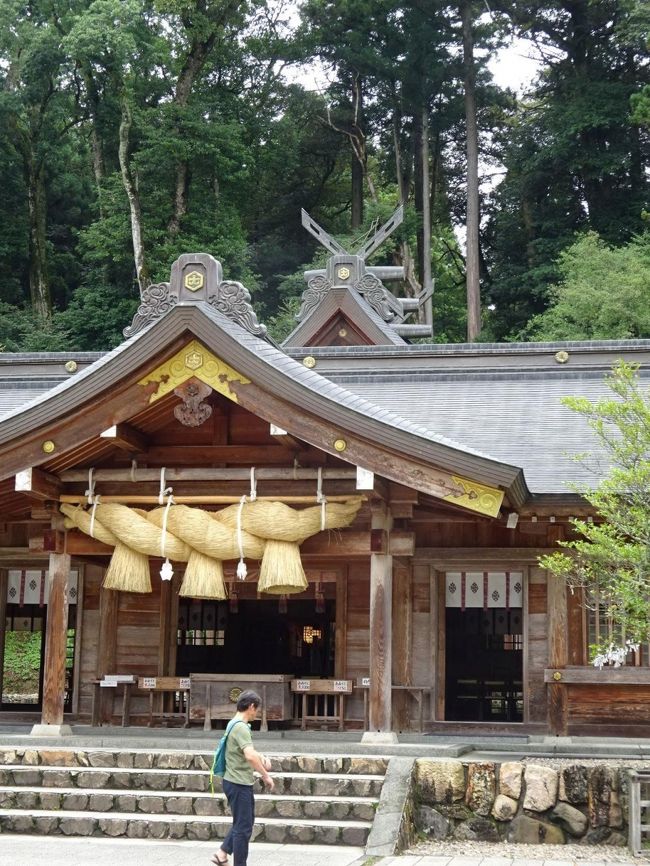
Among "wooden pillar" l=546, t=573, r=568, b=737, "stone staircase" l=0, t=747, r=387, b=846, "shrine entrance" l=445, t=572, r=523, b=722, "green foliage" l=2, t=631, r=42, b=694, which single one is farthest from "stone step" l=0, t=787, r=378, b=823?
"green foliage" l=2, t=631, r=42, b=694

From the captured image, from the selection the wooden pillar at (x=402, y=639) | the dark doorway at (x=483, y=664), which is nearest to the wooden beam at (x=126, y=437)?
the wooden pillar at (x=402, y=639)

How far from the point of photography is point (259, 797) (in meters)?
10.1

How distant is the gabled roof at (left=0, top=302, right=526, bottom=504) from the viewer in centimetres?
1168

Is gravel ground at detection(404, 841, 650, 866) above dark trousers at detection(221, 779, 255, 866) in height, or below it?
below

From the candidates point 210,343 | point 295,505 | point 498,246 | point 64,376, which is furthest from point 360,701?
point 498,246

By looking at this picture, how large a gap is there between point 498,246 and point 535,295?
4795 mm

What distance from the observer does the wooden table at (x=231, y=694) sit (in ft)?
44.9

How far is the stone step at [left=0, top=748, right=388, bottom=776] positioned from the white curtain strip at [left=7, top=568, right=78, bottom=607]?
13.8 ft

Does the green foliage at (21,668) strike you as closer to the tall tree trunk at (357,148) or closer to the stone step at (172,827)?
the stone step at (172,827)

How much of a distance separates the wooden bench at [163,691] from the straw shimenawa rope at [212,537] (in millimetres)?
1709

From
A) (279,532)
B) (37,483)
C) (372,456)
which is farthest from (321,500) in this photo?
(37,483)

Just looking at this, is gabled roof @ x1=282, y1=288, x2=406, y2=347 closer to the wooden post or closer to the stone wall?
the wooden post

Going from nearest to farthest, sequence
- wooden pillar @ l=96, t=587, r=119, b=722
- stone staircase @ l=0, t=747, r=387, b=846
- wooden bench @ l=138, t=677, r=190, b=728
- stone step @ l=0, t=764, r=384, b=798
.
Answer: stone staircase @ l=0, t=747, r=387, b=846 < stone step @ l=0, t=764, r=384, b=798 < wooden bench @ l=138, t=677, r=190, b=728 < wooden pillar @ l=96, t=587, r=119, b=722

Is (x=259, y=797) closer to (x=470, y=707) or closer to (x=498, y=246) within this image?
(x=470, y=707)
